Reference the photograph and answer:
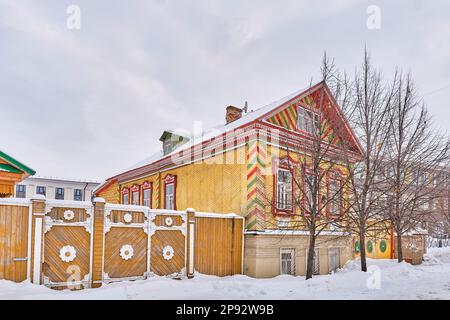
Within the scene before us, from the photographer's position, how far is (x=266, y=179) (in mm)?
12422

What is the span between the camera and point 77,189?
52812 millimetres

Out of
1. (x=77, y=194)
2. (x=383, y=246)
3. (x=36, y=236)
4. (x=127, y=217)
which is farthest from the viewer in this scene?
(x=77, y=194)

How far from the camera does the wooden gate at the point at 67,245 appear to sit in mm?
8023

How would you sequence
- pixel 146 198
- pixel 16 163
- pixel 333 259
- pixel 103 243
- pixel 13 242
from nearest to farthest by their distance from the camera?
pixel 13 242, pixel 103 243, pixel 16 163, pixel 333 259, pixel 146 198

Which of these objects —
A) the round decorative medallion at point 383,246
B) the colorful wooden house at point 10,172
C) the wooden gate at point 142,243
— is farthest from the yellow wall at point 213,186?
the round decorative medallion at point 383,246

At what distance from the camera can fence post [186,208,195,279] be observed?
404 inches

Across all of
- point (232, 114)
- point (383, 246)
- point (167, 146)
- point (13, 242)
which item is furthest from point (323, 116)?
point (167, 146)

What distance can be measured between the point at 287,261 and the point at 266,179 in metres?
3.10

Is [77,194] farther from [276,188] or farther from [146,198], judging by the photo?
[276,188]

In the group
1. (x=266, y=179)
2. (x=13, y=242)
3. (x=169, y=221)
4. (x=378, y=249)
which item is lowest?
(x=378, y=249)

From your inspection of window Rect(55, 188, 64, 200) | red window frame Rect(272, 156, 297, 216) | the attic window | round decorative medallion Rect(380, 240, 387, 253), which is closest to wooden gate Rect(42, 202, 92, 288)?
→ red window frame Rect(272, 156, 297, 216)

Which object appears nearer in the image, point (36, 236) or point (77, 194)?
point (36, 236)

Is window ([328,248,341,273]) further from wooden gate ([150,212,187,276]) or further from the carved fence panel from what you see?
the carved fence panel
